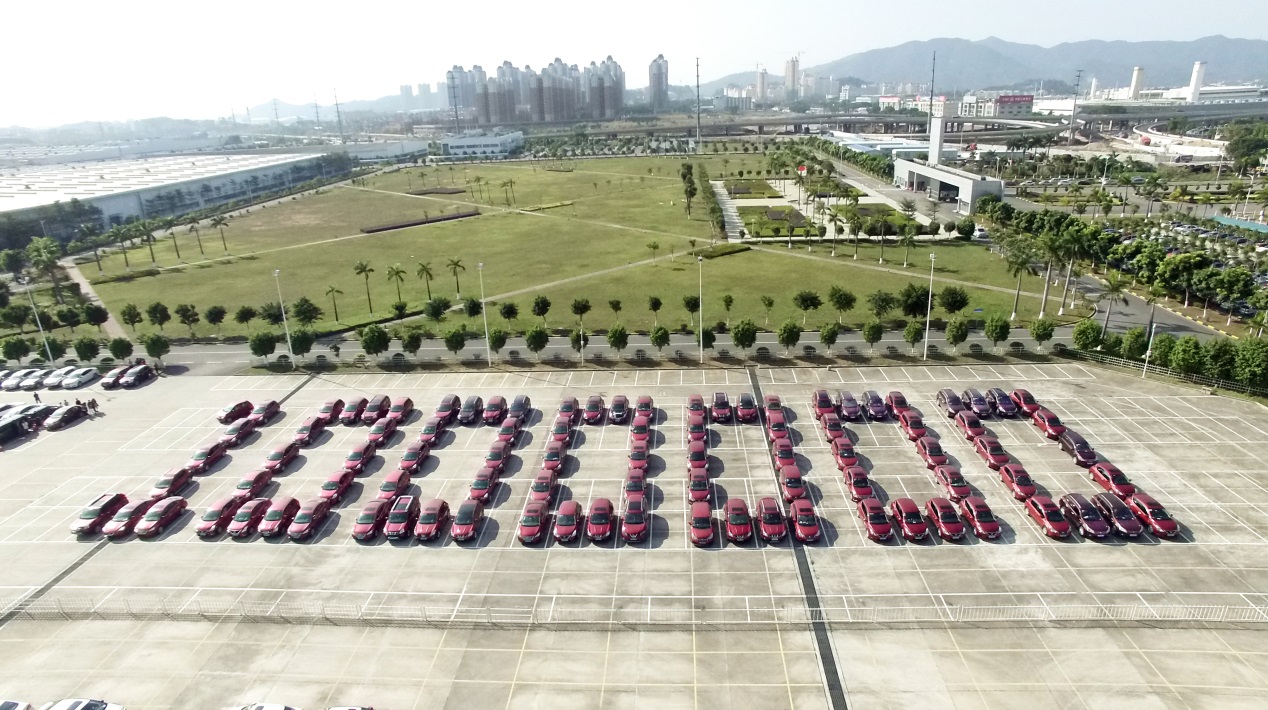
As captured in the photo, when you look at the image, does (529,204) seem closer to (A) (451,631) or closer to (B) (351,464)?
(B) (351,464)

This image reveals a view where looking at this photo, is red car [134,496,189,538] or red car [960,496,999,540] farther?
red car [134,496,189,538]

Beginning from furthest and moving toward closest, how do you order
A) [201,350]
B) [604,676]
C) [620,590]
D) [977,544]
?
[201,350] < [977,544] < [620,590] < [604,676]

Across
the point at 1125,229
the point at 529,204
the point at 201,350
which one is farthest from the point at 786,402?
the point at 529,204

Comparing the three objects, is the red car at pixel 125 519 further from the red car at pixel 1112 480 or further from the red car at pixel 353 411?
the red car at pixel 1112 480

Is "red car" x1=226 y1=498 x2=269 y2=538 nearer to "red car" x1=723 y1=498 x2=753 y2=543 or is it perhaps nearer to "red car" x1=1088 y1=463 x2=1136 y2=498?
"red car" x1=723 y1=498 x2=753 y2=543

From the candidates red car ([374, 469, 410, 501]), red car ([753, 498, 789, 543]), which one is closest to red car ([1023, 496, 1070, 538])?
red car ([753, 498, 789, 543])
